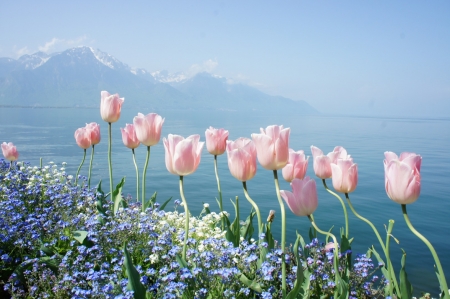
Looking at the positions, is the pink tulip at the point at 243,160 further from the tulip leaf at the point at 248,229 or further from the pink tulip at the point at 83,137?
the pink tulip at the point at 83,137

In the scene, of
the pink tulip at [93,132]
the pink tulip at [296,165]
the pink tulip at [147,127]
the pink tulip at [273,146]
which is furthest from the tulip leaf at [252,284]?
the pink tulip at [93,132]

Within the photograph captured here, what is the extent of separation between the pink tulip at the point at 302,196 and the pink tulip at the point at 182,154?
0.69 meters

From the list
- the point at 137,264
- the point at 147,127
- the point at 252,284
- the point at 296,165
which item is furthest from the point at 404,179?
the point at 147,127

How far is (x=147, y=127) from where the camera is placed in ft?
12.8

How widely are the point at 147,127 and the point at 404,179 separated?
2473mm

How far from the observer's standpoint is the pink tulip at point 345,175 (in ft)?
9.05

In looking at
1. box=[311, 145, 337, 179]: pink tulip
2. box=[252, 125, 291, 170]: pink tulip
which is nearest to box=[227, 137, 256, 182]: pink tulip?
box=[252, 125, 291, 170]: pink tulip

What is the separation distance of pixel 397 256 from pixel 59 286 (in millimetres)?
6345

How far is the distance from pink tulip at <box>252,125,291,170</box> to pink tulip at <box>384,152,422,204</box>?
65cm

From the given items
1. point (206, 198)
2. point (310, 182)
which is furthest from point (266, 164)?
point (206, 198)

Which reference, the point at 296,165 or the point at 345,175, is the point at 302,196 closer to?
the point at 345,175

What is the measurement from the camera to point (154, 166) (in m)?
17.5

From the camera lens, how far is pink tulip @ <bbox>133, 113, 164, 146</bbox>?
3857 mm

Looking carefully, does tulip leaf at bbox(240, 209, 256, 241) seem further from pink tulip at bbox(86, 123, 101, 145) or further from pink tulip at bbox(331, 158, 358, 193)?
pink tulip at bbox(86, 123, 101, 145)
